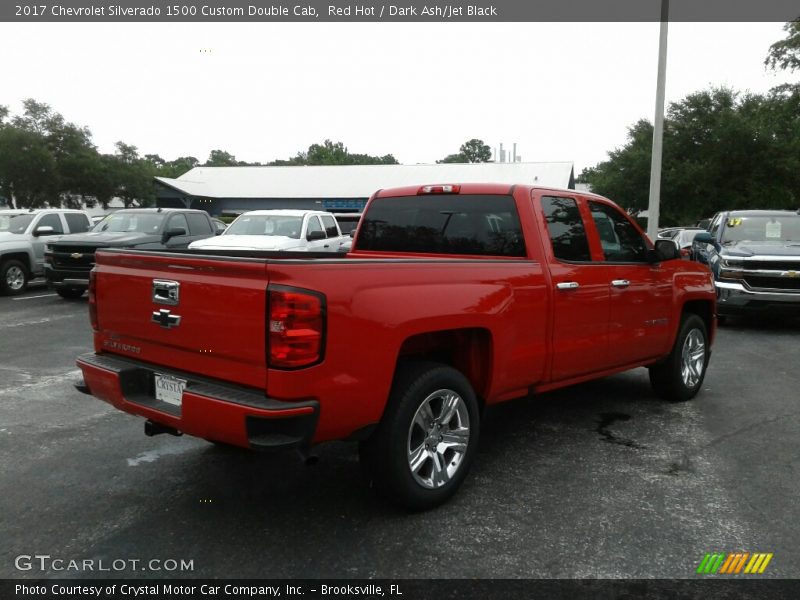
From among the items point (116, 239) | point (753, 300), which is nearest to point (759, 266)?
point (753, 300)

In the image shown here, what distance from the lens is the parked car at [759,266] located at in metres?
10.2

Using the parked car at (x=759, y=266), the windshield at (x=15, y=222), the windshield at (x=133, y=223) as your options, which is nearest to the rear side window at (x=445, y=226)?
the parked car at (x=759, y=266)

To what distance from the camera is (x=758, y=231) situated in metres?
11.6

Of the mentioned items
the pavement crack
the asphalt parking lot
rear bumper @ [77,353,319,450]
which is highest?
rear bumper @ [77,353,319,450]

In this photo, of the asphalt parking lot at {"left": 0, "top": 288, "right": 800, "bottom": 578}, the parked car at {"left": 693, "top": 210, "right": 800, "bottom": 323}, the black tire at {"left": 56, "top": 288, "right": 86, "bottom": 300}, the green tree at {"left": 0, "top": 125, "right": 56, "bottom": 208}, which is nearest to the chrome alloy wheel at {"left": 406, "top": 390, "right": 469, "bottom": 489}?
the asphalt parking lot at {"left": 0, "top": 288, "right": 800, "bottom": 578}

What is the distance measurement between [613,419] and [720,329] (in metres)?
6.30

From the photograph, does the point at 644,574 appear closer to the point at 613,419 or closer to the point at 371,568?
the point at 371,568

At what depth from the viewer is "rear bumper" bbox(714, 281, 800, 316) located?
10.2 meters

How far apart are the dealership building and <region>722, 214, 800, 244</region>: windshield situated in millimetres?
34502

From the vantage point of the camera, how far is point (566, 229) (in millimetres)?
4941

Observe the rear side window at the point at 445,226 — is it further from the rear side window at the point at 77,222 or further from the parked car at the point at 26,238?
the rear side window at the point at 77,222

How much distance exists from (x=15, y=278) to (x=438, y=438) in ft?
44.1

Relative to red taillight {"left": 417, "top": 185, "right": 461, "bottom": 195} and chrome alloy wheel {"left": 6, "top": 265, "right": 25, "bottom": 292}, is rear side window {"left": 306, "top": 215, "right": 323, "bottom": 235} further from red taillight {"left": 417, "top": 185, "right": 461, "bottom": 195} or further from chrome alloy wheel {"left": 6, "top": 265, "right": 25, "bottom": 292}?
red taillight {"left": 417, "top": 185, "right": 461, "bottom": 195}

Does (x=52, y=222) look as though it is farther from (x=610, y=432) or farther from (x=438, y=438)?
(x=438, y=438)
